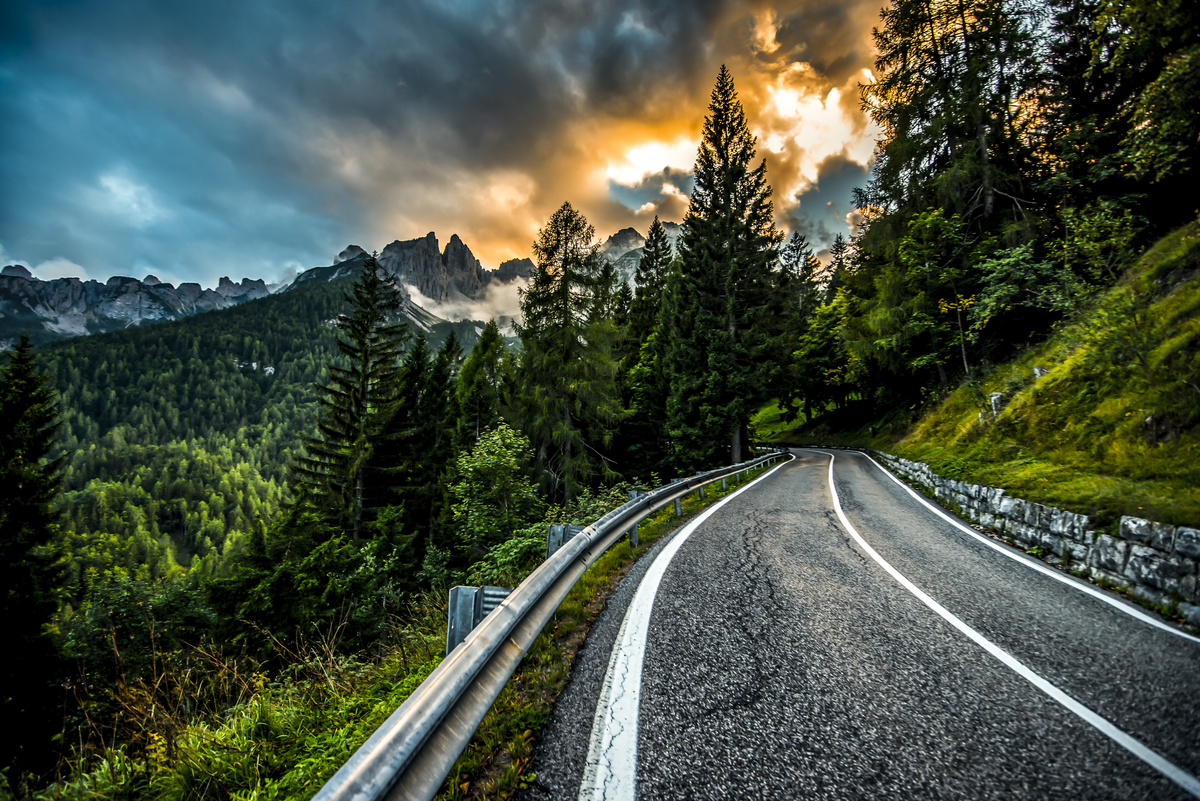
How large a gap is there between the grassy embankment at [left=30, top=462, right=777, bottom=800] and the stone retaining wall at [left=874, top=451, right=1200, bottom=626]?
5.30 metres

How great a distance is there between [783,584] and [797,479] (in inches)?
371

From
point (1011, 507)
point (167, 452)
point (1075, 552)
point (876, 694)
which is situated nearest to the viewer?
point (876, 694)

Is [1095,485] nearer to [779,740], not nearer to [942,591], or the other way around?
[942,591]

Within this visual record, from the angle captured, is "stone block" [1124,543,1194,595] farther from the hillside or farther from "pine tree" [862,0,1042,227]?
the hillside

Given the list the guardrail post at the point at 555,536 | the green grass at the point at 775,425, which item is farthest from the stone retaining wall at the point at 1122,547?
the green grass at the point at 775,425

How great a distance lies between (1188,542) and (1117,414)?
14.4ft

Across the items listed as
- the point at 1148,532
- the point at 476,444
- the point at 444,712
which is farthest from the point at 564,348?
the point at 444,712

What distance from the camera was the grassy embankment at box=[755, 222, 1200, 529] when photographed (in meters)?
5.03

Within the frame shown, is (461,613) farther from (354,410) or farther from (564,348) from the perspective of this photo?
(354,410)

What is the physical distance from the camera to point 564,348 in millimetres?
16500

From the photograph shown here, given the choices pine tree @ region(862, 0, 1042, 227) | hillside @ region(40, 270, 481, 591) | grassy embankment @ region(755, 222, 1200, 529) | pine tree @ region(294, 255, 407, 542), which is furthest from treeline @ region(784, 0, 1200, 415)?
hillside @ region(40, 270, 481, 591)

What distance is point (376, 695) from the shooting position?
10.2 feet

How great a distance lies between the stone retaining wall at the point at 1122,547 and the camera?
3.70 m

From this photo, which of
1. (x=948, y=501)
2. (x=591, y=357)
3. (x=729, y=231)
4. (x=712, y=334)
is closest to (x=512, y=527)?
(x=591, y=357)
